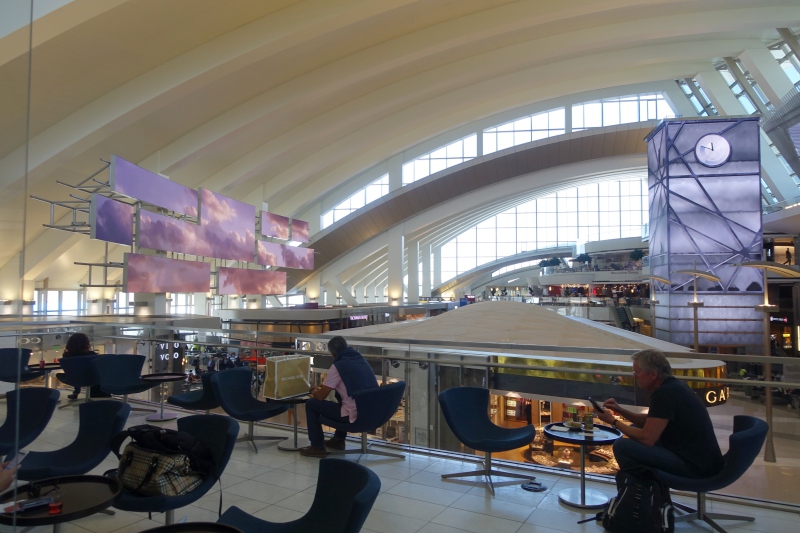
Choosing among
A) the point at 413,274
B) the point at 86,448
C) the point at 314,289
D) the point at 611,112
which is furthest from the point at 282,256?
the point at 611,112

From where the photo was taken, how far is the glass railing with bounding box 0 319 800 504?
3992 millimetres

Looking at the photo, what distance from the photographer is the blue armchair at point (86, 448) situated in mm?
3348

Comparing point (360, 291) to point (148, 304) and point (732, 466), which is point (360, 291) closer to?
point (148, 304)

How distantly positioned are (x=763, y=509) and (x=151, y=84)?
1160 cm

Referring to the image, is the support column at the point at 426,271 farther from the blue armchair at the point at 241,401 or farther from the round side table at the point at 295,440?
the blue armchair at the point at 241,401

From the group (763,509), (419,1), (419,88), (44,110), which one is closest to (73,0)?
(44,110)

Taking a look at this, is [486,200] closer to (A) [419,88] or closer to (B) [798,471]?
(A) [419,88]

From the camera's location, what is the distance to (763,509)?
12.3ft

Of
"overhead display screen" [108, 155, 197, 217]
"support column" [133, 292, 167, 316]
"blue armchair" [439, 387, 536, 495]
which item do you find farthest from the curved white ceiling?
"blue armchair" [439, 387, 536, 495]

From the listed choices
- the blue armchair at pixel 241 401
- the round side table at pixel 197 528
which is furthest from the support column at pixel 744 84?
the round side table at pixel 197 528

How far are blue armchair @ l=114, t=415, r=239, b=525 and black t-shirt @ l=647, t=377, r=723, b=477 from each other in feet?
7.94

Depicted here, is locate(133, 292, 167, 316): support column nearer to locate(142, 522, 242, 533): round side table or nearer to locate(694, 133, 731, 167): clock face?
locate(142, 522, 242, 533): round side table

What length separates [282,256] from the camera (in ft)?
65.6

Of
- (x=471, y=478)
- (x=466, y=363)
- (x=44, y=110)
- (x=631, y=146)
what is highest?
(x=631, y=146)
